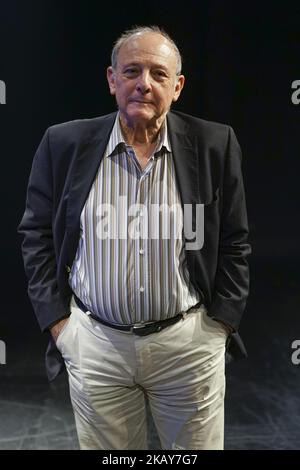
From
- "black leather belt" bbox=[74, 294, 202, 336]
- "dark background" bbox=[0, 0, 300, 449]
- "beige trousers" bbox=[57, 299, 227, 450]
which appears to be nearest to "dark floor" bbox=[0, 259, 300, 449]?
"dark background" bbox=[0, 0, 300, 449]

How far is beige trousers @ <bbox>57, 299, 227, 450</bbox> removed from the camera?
5.35 feet

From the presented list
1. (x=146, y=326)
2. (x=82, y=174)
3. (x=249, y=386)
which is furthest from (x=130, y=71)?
(x=249, y=386)

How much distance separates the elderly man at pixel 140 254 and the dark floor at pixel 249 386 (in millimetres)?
744

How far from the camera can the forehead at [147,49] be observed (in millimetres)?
1544

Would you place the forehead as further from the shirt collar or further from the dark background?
the dark background

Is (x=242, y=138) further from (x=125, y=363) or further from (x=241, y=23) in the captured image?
(x=125, y=363)

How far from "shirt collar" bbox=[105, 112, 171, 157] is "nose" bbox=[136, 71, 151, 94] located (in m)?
0.14

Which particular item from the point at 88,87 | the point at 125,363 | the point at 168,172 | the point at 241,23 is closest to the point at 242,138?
the point at 241,23

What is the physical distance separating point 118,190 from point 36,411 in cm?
137

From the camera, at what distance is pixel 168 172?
63.7 inches

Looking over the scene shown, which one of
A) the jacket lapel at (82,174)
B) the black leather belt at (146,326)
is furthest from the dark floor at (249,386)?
the jacket lapel at (82,174)

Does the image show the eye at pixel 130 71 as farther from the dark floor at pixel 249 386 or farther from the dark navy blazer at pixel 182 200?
the dark floor at pixel 249 386

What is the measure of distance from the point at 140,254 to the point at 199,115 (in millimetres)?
834

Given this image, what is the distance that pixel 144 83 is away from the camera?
5.02 feet
